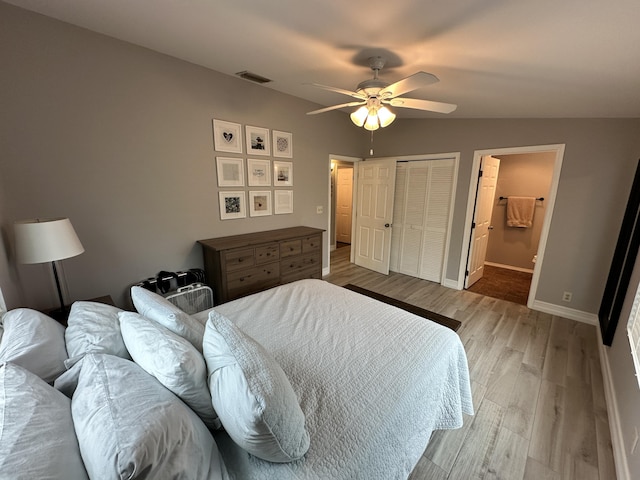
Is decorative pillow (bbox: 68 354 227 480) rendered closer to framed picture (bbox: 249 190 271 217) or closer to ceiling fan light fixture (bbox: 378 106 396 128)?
ceiling fan light fixture (bbox: 378 106 396 128)

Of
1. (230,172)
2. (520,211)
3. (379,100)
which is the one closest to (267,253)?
(230,172)

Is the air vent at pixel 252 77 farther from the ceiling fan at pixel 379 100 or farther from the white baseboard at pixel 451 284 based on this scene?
the white baseboard at pixel 451 284

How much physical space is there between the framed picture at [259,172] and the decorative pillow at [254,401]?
2576 mm

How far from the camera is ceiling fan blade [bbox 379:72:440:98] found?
1545 millimetres

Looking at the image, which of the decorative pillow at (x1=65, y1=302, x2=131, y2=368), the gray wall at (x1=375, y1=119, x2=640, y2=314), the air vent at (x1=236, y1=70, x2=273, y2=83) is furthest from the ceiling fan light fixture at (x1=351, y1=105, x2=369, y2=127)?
the gray wall at (x1=375, y1=119, x2=640, y2=314)

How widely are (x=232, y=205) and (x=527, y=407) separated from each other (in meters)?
3.30

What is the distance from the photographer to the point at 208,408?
3.17 ft

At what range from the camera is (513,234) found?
4969 millimetres

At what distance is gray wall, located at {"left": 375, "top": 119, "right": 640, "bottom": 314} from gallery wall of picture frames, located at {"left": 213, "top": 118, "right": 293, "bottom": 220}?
2531 millimetres

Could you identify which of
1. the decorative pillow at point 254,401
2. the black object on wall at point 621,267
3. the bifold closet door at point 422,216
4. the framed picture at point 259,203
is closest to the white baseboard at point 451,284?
the bifold closet door at point 422,216

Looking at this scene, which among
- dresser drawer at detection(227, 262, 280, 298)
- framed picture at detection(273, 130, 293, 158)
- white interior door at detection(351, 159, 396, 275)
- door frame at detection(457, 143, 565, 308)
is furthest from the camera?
white interior door at detection(351, 159, 396, 275)

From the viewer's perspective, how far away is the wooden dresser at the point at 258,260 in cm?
277

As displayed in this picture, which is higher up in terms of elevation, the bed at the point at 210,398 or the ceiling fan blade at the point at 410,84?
the ceiling fan blade at the point at 410,84

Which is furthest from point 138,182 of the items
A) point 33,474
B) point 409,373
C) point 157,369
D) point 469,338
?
point 469,338
